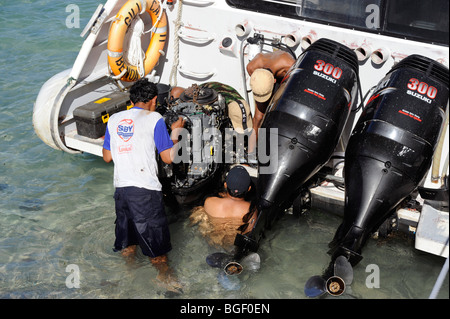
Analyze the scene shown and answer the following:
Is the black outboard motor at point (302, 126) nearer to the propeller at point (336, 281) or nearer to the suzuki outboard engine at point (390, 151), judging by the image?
the suzuki outboard engine at point (390, 151)

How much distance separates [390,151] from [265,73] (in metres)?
1.39

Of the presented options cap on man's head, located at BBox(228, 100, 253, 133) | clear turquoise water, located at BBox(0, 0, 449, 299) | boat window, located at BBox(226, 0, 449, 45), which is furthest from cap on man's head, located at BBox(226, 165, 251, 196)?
boat window, located at BBox(226, 0, 449, 45)

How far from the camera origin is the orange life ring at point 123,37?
5566 millimetres

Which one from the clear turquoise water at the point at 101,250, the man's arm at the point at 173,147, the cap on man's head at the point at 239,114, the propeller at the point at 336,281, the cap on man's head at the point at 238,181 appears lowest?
the clear turquoise water at the point at 101,250

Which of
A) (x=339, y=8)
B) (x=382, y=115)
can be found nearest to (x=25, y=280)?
(x=382, y=115)

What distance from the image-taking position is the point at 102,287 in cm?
443

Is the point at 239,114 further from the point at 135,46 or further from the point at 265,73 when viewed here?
the point at 135,46

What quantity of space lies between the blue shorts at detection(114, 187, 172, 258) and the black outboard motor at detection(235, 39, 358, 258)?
2.08 ft

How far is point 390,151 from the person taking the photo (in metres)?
4.25

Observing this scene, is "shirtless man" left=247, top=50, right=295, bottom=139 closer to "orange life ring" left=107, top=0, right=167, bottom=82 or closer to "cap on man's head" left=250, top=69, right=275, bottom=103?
"cap on man's head" left=250, top=69, right=275, bottom=103

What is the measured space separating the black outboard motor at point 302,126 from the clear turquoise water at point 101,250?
41 cm

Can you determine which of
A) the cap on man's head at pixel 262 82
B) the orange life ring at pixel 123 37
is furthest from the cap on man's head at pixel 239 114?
the orange life ring at pixel 123 37

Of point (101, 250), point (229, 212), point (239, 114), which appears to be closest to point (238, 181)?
point (229, 212)
